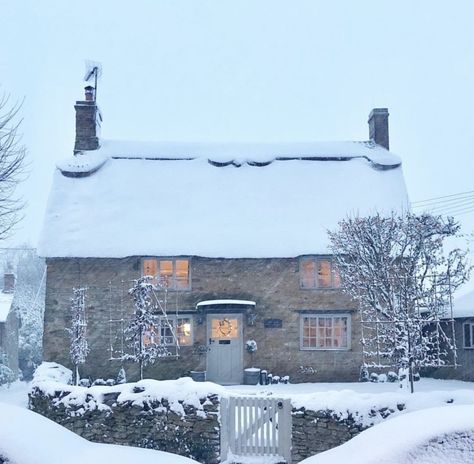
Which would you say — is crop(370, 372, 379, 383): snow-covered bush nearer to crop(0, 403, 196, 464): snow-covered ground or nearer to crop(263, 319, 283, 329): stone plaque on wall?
crop(263, 319, 283, 329): stone plaque on wall

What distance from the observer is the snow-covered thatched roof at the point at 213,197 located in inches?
826

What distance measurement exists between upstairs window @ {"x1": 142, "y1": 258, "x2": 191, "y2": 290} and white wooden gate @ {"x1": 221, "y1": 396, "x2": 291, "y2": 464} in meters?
9.97

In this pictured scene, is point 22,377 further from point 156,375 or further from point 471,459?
point 471,459

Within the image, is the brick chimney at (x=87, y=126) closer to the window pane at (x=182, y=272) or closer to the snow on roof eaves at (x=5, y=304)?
the window pane at (x=182, y=272)

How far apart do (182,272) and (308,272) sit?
182 inches

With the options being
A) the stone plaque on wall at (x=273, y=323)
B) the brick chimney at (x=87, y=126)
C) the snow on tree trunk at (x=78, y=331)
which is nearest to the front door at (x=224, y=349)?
the stone plaque on wall at (x=273, y=323)

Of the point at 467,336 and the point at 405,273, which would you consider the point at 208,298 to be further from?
the point at 467,336

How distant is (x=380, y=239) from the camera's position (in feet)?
56.2

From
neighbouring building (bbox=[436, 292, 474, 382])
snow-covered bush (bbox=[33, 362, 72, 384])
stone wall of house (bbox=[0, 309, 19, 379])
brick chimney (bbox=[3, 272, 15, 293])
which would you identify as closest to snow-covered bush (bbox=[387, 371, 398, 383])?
neighbouring building (bbox=[436, 292, 474, 382])

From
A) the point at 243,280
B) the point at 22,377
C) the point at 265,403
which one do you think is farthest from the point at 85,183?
the point at 22,377

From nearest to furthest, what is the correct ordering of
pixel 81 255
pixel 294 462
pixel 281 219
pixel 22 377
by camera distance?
1. pixel 294 462
2. pixel 81 255
3. pixel 281 219
4. pixel 22 377

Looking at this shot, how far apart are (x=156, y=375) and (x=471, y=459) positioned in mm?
16901

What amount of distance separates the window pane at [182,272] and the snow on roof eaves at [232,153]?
5.14 meters

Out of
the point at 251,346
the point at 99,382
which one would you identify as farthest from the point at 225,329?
the point at 99,382
